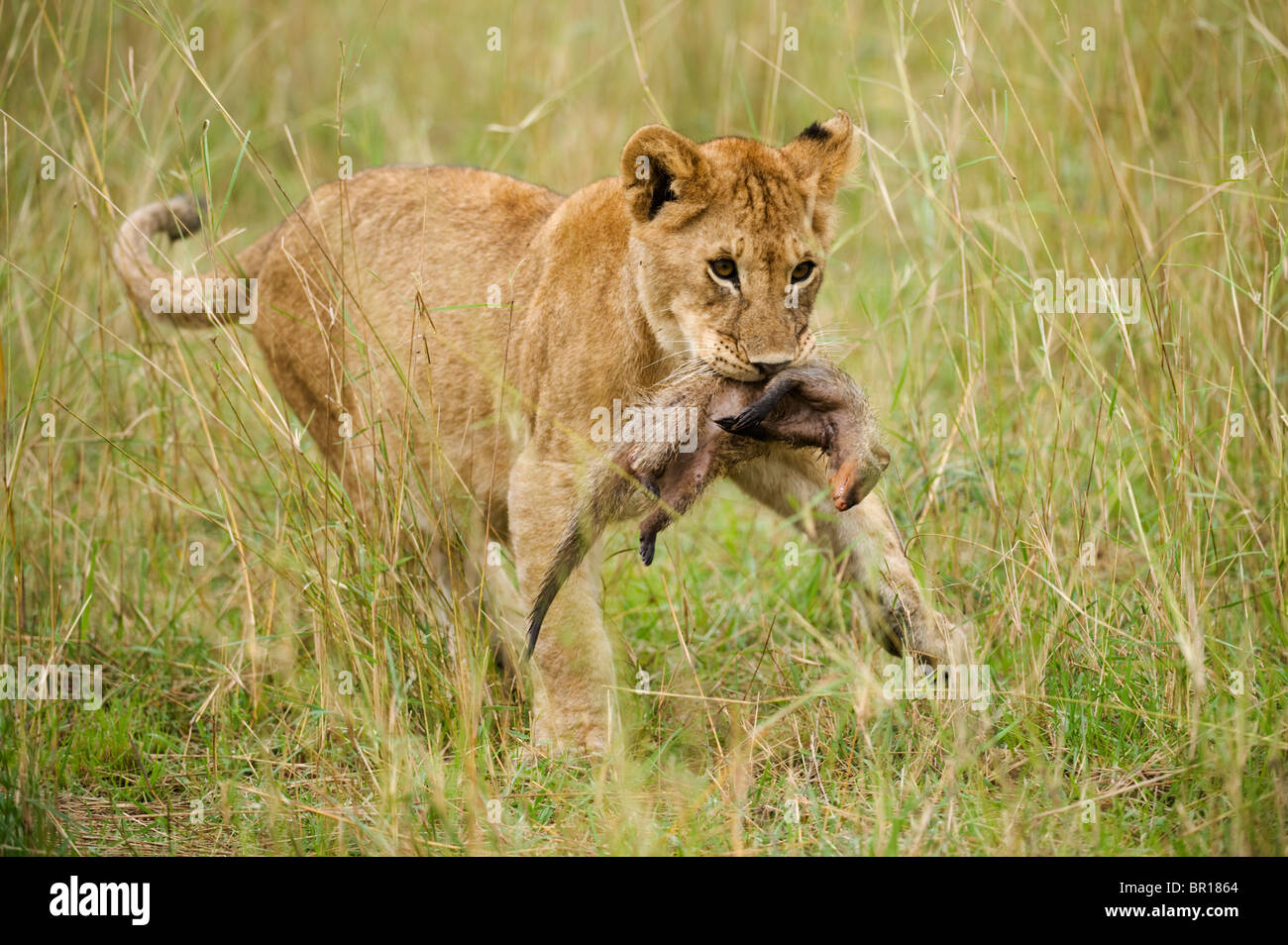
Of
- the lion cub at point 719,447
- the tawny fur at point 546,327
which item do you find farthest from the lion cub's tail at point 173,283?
the lion cub at point 719,447

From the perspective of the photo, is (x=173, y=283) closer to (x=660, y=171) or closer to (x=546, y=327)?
(x=546, y=327)

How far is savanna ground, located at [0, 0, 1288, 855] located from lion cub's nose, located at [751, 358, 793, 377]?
0.72 metres

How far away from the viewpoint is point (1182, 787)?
3.42m

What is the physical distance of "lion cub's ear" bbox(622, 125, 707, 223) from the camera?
12.8ft

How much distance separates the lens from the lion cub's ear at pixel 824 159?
13.8 feet

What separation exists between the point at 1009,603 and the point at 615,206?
180 centimetres

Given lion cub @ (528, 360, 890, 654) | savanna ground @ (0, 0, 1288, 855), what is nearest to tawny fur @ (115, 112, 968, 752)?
lion cub @ (528, 360, 890, 654)

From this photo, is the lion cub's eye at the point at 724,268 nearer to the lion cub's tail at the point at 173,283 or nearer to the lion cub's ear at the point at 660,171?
the lion cub's ear at the point at 660,171

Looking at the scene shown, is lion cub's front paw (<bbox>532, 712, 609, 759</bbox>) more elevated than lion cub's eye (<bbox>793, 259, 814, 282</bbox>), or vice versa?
lion cub's eye (<bbox>793, 259, 814, 282</bbox>)

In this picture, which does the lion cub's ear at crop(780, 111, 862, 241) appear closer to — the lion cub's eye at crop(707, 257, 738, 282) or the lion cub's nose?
the lion cub's eye at crop(707, 257, 738, 282)

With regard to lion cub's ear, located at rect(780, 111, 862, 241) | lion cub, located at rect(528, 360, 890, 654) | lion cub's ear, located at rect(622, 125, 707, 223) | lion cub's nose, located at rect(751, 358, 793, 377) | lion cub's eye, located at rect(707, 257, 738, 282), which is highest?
lion cub's ear, located at rect(780, 111, 862, 241)

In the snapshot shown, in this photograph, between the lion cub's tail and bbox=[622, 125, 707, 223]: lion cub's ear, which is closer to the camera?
bbox=[622, 125, 707, 223]: lion cub's ear

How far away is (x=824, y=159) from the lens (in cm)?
424

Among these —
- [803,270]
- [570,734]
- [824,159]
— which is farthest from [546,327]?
[570,734]
